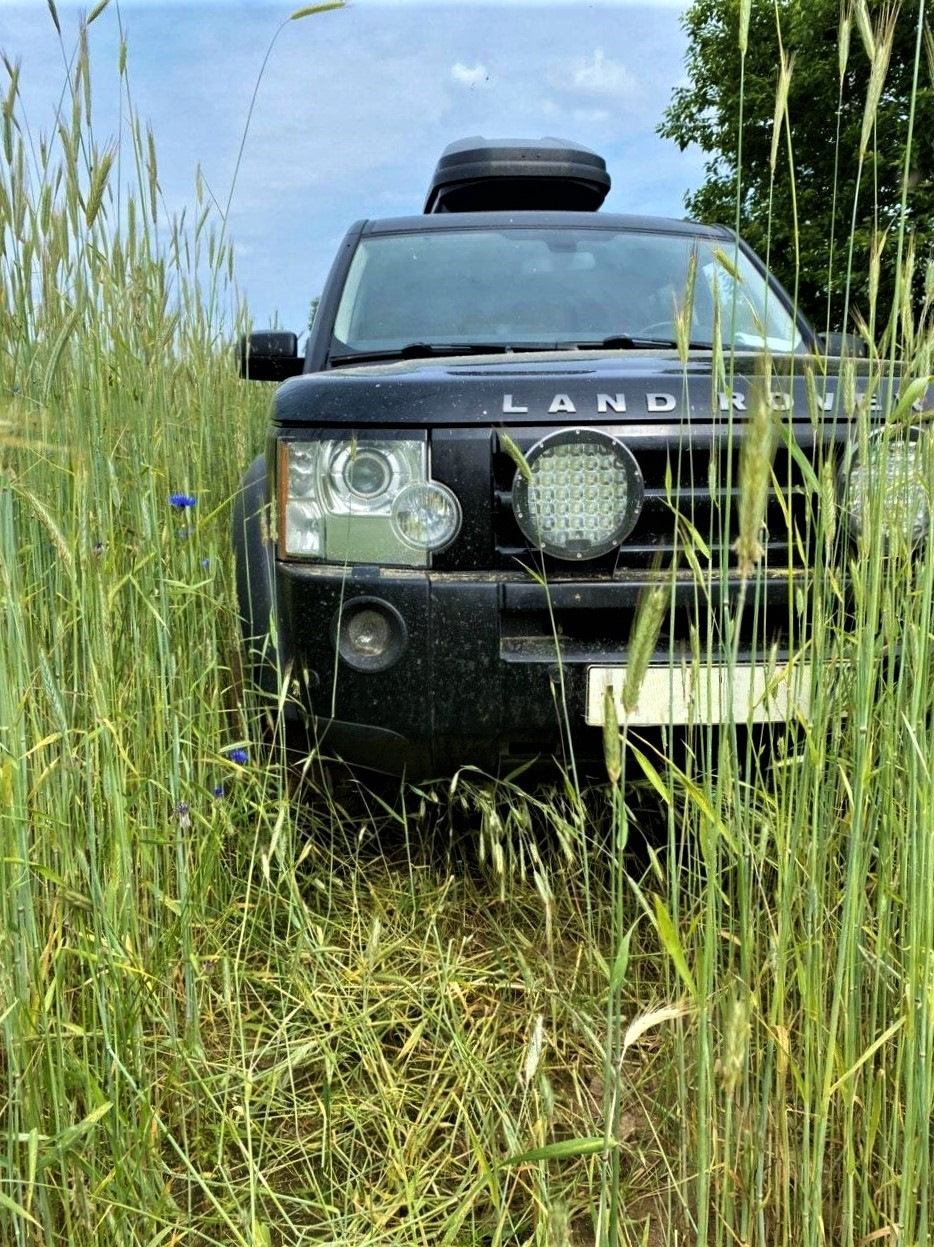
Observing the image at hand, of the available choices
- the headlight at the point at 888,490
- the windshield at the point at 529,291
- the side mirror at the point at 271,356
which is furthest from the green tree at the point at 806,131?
the headlight at the point at 888,490

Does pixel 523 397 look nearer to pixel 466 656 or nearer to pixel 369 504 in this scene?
pixel 369 504

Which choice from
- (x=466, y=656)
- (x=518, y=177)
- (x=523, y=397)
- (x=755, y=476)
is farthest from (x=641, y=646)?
(x=518, y=177)

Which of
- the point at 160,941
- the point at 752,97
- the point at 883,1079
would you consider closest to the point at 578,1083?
the point at 883,1079

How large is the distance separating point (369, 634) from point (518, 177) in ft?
13.6

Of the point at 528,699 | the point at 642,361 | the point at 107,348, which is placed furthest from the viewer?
the point at 642,361

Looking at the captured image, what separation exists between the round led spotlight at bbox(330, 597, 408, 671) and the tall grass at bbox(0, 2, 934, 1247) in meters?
0.24

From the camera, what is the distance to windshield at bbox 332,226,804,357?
9.07 ft

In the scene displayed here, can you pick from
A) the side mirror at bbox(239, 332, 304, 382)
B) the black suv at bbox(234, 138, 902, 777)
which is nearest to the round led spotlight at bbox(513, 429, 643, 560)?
the black suv at bbox(234, 138, 902, 777)

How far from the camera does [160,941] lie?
1.49 meters

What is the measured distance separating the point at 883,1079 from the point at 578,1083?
0.47 m

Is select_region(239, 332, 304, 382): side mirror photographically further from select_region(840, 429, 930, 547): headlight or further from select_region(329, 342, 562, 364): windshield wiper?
select_region(840, 429, 930, 547): headlight

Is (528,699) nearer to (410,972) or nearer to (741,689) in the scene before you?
(741,689)

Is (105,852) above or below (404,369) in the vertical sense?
below

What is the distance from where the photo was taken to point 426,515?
186 cm
